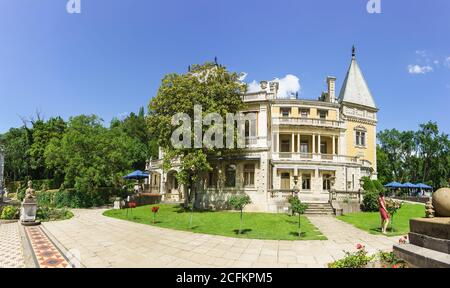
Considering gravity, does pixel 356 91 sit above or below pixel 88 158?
above

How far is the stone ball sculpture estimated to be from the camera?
7269 mm

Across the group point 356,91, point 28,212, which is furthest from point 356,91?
point 28,212

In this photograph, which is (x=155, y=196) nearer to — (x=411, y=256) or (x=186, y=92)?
(x=186, y=92)

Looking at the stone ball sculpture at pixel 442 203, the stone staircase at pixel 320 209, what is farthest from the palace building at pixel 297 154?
the stone ball sculpture at pixel 442 203

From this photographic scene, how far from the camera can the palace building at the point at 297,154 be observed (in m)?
21.8

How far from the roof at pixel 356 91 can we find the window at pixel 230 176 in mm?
22310

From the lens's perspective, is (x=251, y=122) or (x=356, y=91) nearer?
(x=251, y=122)

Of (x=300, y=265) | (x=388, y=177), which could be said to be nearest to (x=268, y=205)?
(x=300, y=265)

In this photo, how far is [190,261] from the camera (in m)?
7.75

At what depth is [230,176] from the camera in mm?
23219

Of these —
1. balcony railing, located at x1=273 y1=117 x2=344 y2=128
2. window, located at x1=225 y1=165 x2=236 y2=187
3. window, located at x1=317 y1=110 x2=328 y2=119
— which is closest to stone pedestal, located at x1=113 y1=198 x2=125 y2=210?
window, located at x1=225 y1=165 x2=236 y2=187

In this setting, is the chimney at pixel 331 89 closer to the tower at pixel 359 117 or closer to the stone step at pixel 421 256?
the tower at pixel 359 117

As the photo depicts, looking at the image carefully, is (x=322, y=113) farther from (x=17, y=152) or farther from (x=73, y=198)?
(x=17, y=152)
